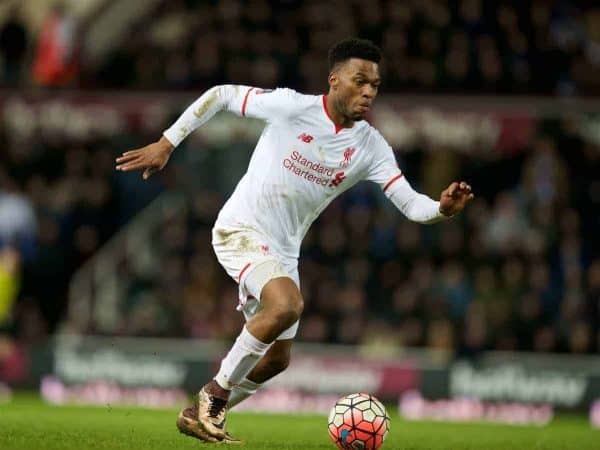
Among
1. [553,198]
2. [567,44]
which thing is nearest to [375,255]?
[553,198]

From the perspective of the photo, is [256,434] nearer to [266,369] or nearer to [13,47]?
[266,369]

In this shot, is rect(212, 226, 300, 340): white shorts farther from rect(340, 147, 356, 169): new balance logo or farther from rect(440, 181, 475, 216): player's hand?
rect(440, 181, 475, 216): player's hand

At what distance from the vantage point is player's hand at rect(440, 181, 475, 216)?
8.57 meters

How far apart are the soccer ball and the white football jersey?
109 centimetres

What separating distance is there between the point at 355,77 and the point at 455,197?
1014mm

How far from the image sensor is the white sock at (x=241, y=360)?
8.35 metres

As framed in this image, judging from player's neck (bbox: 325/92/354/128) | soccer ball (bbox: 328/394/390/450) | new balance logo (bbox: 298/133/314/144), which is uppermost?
player's neck (bbox: 325/92/354/128)

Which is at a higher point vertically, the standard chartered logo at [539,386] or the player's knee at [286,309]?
the player's knee at [286,309]

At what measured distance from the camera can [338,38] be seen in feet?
63.8

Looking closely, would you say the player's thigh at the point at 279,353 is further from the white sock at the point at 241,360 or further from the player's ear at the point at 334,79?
the player's ear at the point at 334,79

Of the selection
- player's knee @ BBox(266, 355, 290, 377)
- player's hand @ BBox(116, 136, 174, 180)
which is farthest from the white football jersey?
player's knee @ BBox(266, 355, 290, 377)

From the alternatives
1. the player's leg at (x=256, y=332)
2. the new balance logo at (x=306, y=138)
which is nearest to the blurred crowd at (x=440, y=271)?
the new balance logo at (x=306, y=138)

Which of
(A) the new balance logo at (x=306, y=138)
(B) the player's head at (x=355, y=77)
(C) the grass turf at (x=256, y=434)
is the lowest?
(C) the grass turf at (x=256, y=434)

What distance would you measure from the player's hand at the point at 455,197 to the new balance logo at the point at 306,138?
0.95 m
